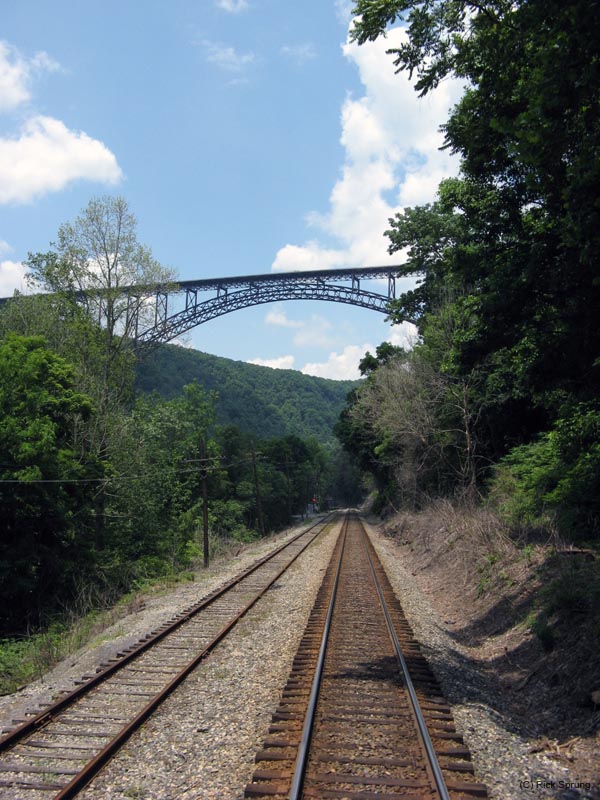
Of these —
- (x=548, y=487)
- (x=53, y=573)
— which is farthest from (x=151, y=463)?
(x=548, y=487)

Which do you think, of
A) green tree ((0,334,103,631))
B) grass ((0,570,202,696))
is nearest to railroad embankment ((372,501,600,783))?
grass ((0,570,202,696))

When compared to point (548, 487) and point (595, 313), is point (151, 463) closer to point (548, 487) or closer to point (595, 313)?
point (548, 487)

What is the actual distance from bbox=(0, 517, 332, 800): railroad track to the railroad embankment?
432 centimetres

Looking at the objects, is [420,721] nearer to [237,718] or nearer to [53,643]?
[237,718]

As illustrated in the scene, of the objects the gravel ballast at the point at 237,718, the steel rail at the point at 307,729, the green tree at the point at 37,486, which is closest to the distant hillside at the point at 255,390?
the green tree at the point at 37,486

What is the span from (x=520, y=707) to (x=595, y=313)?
5.22 m

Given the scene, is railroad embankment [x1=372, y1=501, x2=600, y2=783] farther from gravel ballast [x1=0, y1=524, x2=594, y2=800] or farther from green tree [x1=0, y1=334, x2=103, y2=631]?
green tree [x1=0, y1=334, x2=103, y2=631]

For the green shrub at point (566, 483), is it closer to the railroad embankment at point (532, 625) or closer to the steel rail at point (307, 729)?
the railroad embankment at point (532, 625)

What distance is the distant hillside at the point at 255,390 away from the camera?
345 ft

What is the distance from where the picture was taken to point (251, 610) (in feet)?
40.8

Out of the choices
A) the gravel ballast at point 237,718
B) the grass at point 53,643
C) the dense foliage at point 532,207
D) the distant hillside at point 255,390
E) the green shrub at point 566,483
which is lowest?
the grass at point 53,643

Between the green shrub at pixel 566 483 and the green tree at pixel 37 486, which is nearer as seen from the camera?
the green shrub at pixel 566 483

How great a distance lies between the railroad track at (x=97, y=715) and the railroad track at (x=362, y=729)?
1559mm

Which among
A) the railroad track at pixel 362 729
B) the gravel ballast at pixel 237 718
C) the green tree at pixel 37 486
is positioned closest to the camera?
the railroad track at pixel 362 729
